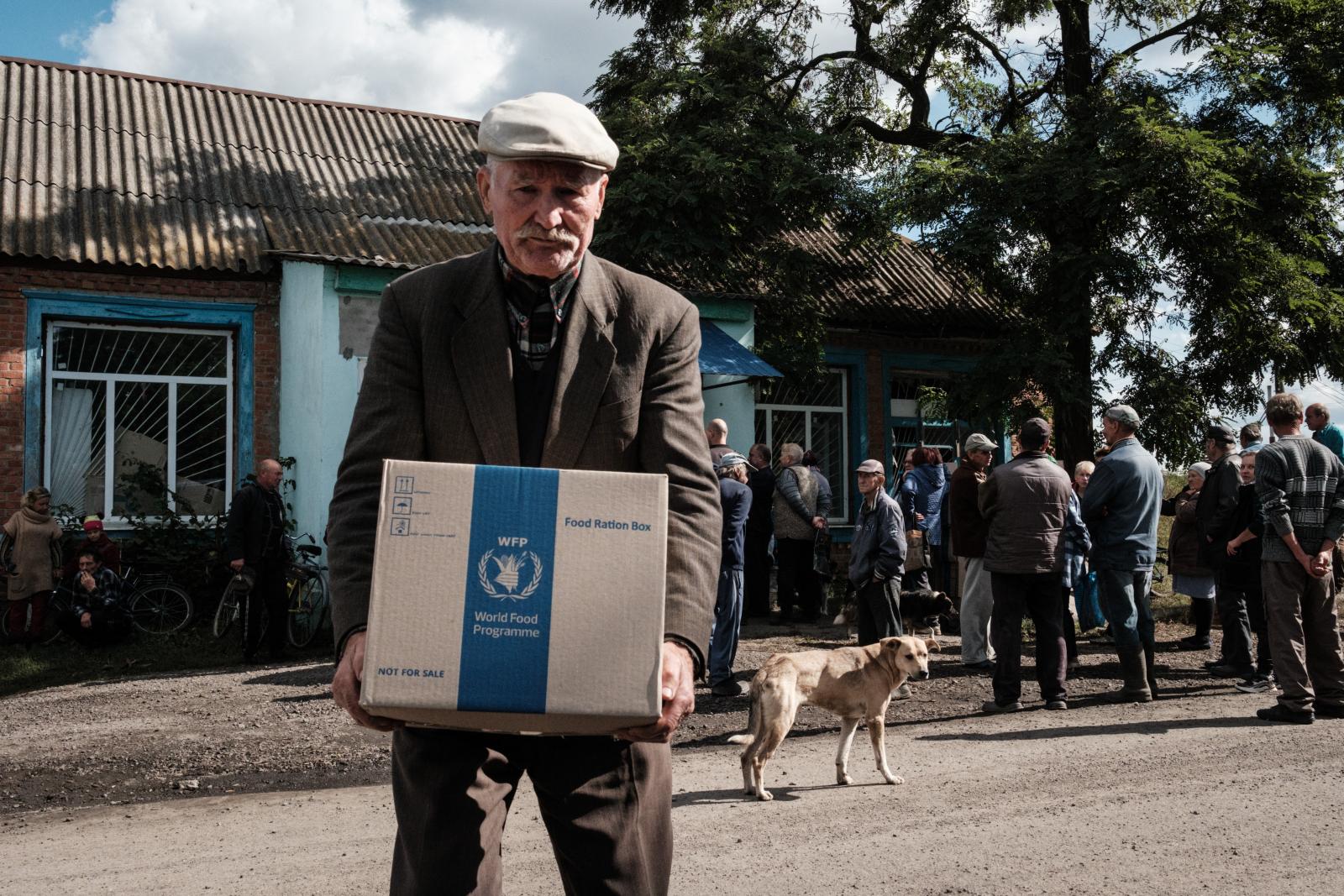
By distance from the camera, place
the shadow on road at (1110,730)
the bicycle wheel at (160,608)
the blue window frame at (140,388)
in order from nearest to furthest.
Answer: the shadow on road at (1110,730) < the bicycle wheel at (160,608) < the blue window frame at (140,388)

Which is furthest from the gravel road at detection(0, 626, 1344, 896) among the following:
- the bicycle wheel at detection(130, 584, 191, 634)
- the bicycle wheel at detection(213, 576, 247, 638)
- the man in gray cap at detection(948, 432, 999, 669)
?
the bicycle wheel at detection(130, 584, 191, 634)

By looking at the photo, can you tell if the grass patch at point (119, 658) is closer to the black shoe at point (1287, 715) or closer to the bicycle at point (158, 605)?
the bicycle at point (158, 605)

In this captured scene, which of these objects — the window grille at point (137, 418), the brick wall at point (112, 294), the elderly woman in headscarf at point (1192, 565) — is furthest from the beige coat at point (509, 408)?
the brick wall at point (112, 294)

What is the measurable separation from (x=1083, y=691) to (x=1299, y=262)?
8.13 metres

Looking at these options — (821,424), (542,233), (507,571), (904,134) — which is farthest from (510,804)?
(904,134)

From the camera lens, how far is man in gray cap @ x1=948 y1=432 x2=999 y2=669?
33.1 ft

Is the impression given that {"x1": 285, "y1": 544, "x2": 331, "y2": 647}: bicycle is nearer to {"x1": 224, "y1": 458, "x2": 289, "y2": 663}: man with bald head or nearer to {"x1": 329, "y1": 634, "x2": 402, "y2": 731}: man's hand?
{"x1": 224, "y1": 458, "x2": 289, "y2": 663}: man with bald head

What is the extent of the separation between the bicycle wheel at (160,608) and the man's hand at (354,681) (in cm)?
1190

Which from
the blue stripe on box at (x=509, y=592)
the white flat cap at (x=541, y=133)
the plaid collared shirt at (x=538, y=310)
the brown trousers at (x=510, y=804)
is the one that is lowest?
the brown trousers at (x=510, y=804)

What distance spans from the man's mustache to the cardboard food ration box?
48 cm

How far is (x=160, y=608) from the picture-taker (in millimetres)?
13000

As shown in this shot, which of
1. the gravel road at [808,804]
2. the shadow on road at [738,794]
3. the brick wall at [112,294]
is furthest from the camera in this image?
the brick wall at [112,294]

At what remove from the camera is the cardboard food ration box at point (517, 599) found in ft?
6.45

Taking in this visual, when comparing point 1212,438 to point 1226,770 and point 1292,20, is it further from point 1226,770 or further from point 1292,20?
point 1292,20
